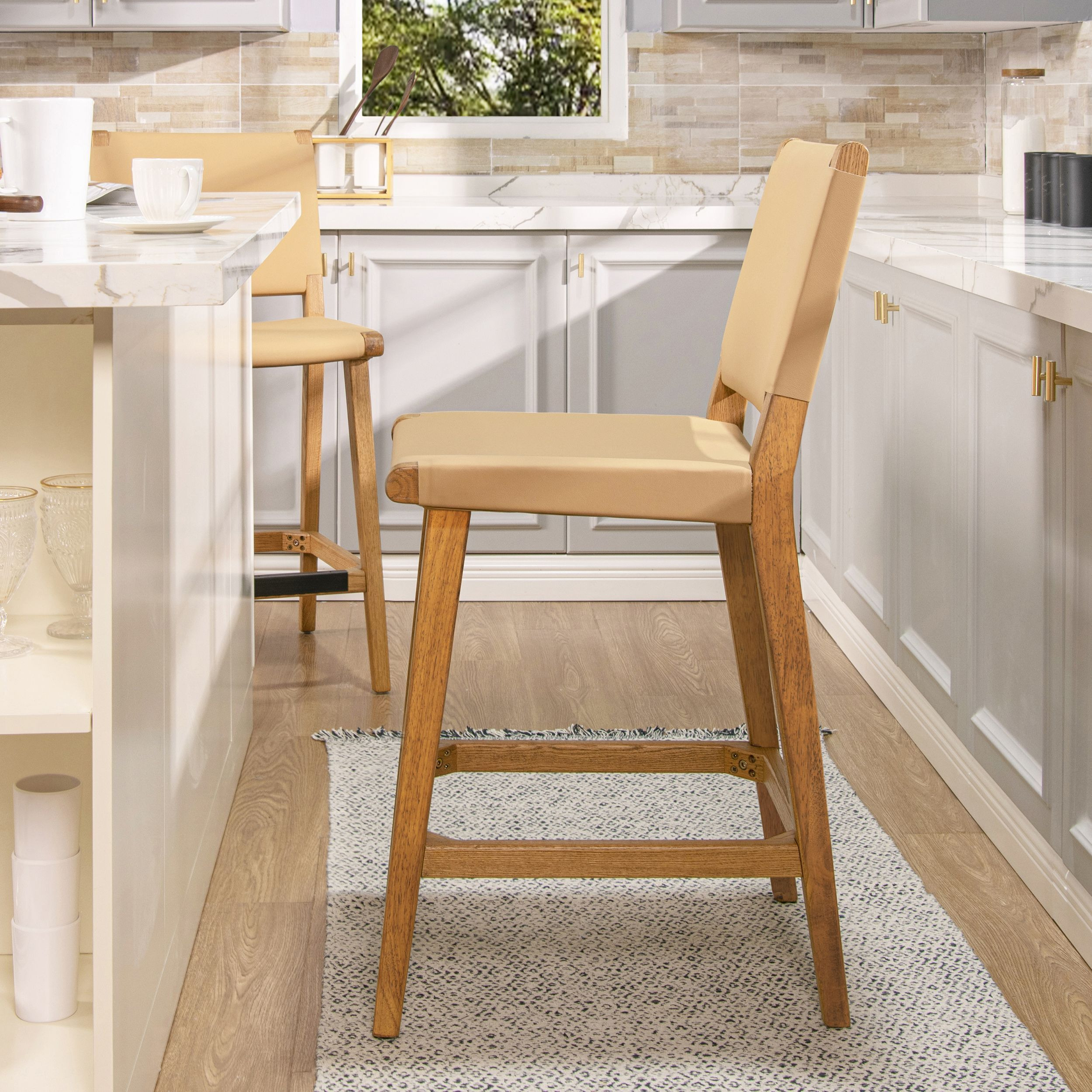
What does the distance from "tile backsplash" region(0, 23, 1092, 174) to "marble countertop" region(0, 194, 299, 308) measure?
2.65 meters

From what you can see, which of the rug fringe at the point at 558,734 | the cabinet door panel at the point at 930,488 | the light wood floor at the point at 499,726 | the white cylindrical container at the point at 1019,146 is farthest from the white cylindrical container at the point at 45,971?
the white cylindrical container at the point at 1019,146

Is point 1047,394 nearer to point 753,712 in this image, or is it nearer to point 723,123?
point 753,712

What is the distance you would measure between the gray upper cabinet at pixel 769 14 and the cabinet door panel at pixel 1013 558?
1.77m

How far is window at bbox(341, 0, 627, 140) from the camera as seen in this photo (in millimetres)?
3918

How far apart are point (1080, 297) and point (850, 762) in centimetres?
107

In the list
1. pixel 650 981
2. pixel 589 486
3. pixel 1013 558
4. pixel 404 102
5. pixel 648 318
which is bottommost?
pixel 650 981

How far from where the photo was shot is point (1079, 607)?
182 centimetres

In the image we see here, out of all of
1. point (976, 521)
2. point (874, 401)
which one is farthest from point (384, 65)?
point (976, 521)

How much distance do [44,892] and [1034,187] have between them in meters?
2.38

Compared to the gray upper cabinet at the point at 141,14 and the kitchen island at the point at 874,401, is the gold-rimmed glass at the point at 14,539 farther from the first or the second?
the gray upper cabinet at the point at 141,14

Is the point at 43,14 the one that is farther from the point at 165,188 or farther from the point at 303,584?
the point at 165,188

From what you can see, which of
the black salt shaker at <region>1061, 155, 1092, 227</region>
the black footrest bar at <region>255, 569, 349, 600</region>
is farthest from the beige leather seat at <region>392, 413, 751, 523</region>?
the black salt shaker at <region>1061, 155, 1092, 227</region>

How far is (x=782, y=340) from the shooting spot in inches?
60.9

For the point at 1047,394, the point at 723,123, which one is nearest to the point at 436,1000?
the point at 1047,394
